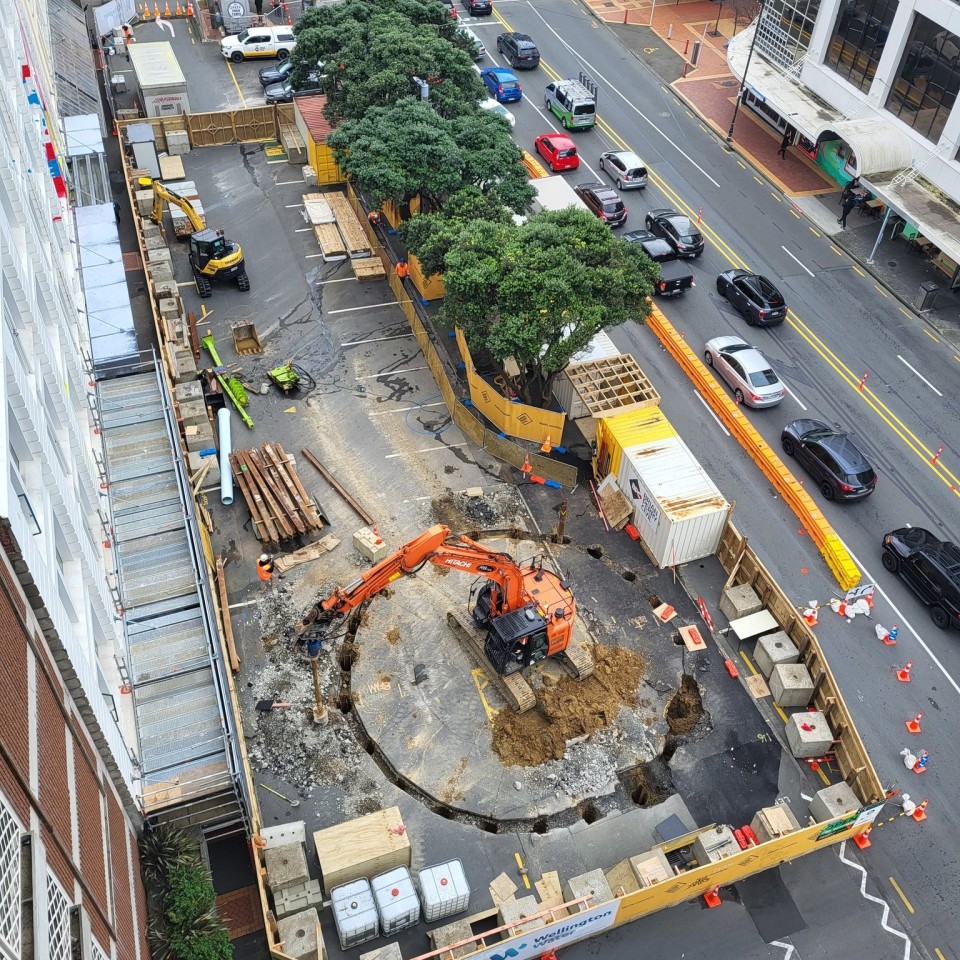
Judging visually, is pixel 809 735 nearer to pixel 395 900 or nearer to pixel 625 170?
pixel 395 900

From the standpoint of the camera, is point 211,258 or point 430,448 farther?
point 211,258

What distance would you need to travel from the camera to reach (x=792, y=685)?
3297cm

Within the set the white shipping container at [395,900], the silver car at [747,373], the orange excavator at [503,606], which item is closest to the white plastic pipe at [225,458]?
the orange excavator at [503,606]

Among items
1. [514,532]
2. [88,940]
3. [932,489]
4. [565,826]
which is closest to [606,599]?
[514,532]

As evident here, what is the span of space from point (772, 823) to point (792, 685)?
5319mm

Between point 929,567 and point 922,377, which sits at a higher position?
point 929,567

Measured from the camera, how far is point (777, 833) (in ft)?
95.8

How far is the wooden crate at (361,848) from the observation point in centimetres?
2784

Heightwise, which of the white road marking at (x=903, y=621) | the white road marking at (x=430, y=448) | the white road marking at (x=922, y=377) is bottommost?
the white road marking at (x=430, y=448)

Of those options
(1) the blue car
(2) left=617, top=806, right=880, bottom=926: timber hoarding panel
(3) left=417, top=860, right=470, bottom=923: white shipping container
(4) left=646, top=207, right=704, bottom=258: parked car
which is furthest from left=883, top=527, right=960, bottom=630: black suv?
(1) the blue car

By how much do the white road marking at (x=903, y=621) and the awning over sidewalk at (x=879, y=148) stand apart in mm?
24888

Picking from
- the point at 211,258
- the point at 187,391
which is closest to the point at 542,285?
the point at 187,391

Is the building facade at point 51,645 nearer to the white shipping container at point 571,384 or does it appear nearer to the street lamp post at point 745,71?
the white shipping container at point 571,384

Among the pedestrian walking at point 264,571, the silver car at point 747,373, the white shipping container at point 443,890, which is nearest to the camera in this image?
the white shipping container at point 443,890
